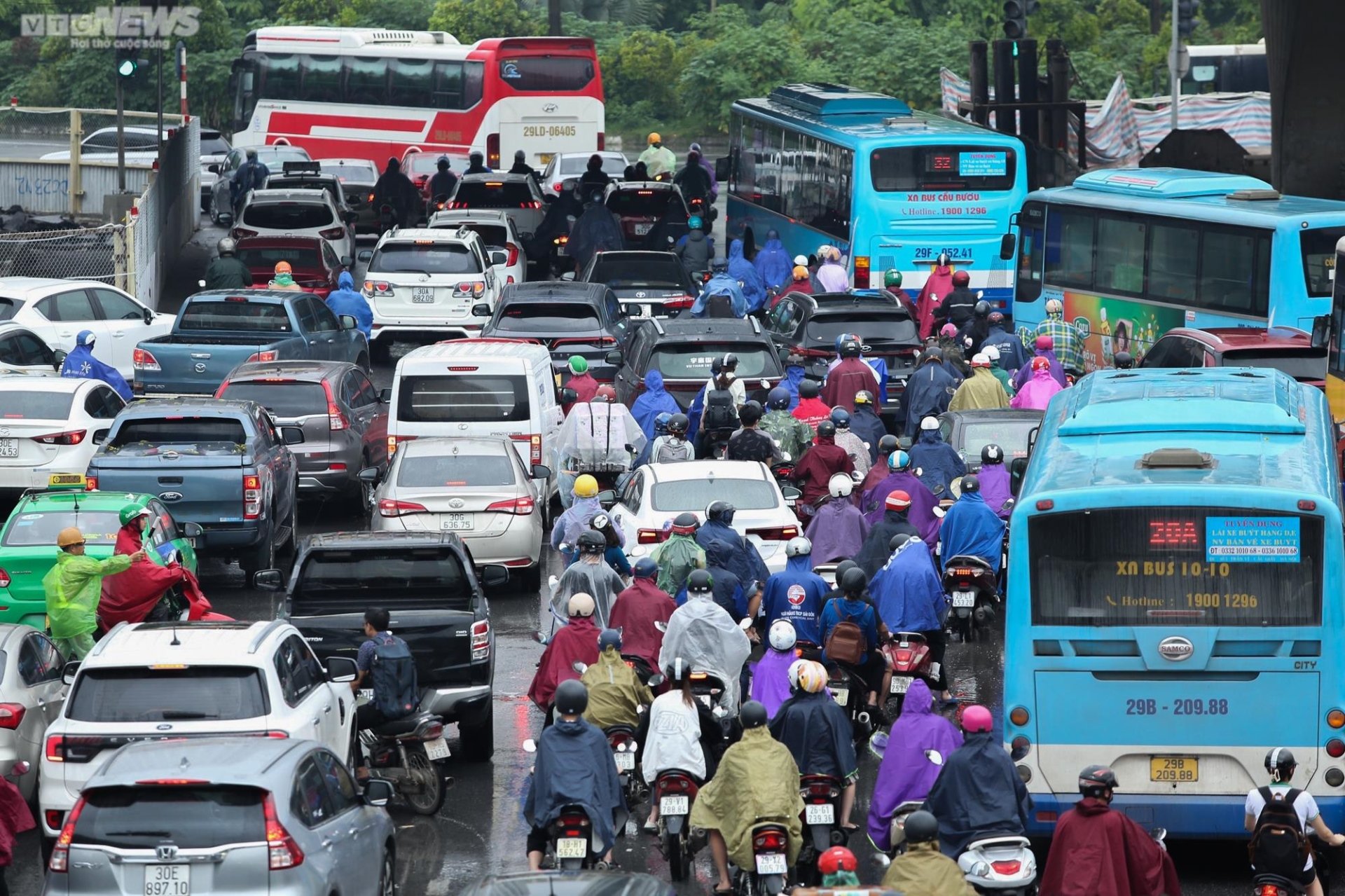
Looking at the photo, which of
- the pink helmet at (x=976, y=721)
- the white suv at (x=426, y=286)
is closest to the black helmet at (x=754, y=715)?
the pink helmet at (x=976, y=721)

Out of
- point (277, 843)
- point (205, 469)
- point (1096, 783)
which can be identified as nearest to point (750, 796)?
point (1096, 783)

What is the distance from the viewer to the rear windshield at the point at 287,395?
22.0 metres

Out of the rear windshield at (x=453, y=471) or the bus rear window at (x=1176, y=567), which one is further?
the rear windshield at (x=453, y=471)

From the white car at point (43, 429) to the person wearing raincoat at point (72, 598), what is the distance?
628 cm

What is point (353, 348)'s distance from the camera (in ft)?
89.7

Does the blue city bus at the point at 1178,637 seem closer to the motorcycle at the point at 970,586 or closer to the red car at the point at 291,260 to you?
the motorcycle at the point at 970,586

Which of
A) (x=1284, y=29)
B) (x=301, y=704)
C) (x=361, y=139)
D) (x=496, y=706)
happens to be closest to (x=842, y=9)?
(x=361, y=139)

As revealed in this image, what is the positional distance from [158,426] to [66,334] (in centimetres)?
766

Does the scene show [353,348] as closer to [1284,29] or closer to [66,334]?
[66,334]

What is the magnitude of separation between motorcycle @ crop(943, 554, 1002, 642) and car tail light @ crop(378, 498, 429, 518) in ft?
15.0

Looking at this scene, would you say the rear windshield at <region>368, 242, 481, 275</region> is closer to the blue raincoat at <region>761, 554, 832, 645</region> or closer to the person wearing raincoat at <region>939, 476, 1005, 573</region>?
the person wearing raincoat at <region>939, 476, 1005, 573</region>

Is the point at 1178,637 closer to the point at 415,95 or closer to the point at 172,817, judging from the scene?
the point at 172,817

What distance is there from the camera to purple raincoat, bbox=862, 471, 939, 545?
17.9m

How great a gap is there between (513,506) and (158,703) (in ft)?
25.6
